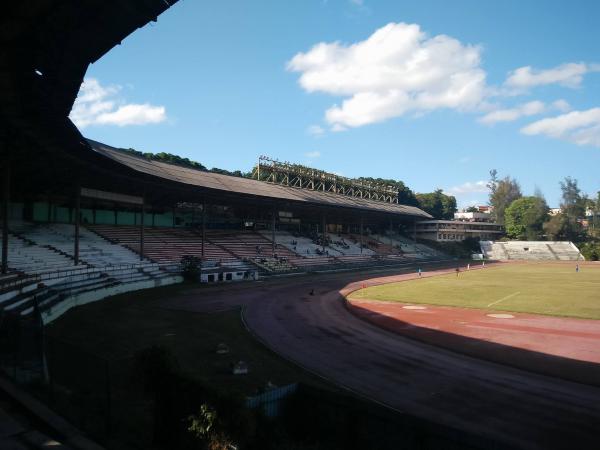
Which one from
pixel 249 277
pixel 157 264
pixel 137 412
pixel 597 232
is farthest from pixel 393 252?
pixel 137 412

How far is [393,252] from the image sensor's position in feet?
289

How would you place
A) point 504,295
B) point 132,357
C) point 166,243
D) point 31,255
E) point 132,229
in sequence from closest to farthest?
point 132,357, point 31,255, point 504,295, point 166,243, point 132,229

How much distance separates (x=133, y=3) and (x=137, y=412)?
973 centimetres

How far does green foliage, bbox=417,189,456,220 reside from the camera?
142 meters

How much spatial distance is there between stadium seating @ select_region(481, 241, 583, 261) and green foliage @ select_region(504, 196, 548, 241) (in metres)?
9.17

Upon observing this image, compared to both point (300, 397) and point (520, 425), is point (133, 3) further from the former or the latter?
point (520, 425)

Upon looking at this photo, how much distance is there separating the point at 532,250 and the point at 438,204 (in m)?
41.9

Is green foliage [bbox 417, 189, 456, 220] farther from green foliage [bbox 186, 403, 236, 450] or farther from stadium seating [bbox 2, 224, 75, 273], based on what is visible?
green foliage [bbox 186, 403, 236, 450]

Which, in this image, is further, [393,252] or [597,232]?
[597,232]

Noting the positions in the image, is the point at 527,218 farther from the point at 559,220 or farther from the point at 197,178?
the point at 197,178

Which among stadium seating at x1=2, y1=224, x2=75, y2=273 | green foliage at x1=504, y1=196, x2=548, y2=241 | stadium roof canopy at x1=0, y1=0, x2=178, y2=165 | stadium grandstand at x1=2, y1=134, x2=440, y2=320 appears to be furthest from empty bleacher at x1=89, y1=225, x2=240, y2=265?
green foliage at x1=504, y1=196, x2=548, y2=241

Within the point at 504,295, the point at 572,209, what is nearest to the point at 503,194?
the point at 572,209

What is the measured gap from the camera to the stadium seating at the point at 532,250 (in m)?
103

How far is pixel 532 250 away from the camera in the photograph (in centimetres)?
10675
